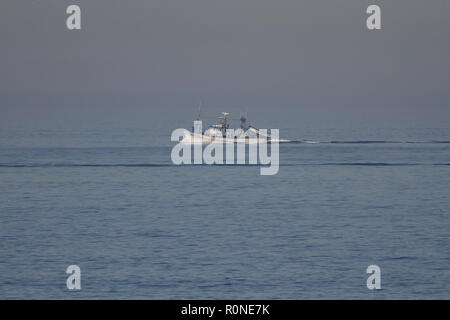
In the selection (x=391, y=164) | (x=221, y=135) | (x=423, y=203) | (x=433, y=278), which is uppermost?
(x=221, y=135)

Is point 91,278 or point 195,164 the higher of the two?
point 195,164

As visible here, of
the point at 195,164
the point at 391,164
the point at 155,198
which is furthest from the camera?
the point at 195,164

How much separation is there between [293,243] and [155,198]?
29.7 metres

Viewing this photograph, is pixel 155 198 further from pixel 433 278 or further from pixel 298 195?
pixel 433 278

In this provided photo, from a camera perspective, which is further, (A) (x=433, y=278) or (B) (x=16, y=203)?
(B) (x=16, y=203)

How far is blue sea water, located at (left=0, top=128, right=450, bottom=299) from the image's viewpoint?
43125 mm

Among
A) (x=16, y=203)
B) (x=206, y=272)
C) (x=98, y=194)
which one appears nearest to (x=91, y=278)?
(x=206, y=272)

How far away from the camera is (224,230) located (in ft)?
195

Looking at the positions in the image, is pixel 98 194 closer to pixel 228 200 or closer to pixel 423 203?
pixel 228 200

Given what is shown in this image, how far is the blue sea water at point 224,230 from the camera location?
43.1 meters

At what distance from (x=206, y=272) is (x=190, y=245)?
26.3 feet

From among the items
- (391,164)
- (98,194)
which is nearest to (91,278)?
(98,194)

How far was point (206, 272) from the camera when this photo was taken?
1781 inches

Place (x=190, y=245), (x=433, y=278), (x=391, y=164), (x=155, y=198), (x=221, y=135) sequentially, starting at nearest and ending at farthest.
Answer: (x=433, y=278) → (x=190, y=245) → (x=155, y=198) → (x=391, y=164) → (x=221, y=135)
